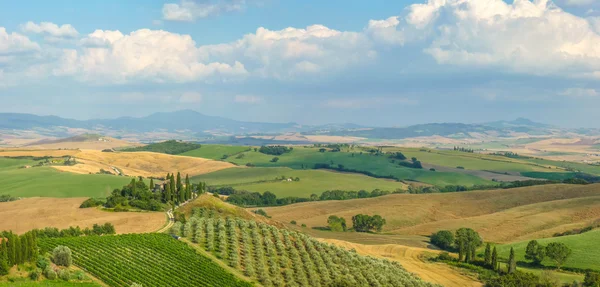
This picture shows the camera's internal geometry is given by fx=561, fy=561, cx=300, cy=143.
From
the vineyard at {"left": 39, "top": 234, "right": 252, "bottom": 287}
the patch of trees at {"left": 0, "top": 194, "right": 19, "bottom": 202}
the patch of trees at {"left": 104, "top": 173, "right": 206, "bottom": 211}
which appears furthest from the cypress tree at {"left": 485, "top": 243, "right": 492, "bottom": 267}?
the patch of trees at {"left": 0, "top": 194, "right": 19, "bottom": 202}

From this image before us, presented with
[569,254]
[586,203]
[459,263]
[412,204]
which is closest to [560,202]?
[586,203]

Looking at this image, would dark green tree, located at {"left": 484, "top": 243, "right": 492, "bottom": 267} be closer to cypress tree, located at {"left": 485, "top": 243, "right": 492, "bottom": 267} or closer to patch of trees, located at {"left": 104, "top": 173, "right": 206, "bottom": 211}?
cypress tree, located at {"left": 485, "top": 243, "right": 492, "bottom": 267}

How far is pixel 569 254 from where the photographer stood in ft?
300

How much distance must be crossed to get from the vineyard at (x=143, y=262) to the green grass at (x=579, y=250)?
56.4 meters

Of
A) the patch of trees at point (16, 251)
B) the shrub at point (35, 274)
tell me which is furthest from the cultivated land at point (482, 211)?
the shrub at point (35, 274)

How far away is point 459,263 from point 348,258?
25.5 m

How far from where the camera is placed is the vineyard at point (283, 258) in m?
65.2

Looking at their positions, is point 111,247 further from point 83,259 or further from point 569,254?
point 569,254

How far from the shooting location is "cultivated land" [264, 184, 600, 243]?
12175 cm

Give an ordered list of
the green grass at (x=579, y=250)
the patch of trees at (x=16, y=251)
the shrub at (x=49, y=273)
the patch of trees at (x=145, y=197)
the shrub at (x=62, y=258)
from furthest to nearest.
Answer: the patch of trees at (x=145, y=197) < the green grass at (x=579, y=250) < the shrub at (x=62, y=258) < the shrub at (x=49, y=273) < the patch of trees at (x=16, y=251)

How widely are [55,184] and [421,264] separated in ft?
359

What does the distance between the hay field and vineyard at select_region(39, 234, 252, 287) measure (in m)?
31.8

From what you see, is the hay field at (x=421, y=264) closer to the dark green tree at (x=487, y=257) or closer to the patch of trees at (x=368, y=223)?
the dark green tree at (x=487, y=257)

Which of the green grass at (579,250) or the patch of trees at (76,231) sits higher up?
the patch of trees at (76,231)
